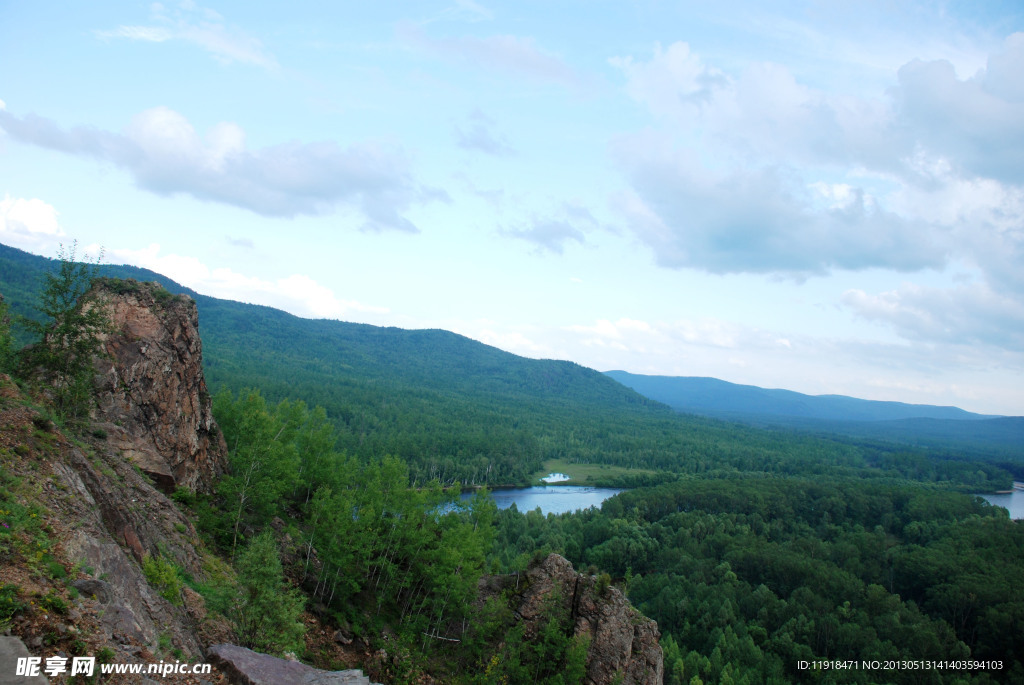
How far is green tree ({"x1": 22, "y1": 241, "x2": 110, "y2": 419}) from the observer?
24.6 meters

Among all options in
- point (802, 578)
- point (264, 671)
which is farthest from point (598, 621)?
point (802, 578)

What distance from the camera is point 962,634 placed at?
62.3 m

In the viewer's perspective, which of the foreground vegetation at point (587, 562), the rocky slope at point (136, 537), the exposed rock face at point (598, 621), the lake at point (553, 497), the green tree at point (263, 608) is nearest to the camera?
the rocky slope at point (136, 537)

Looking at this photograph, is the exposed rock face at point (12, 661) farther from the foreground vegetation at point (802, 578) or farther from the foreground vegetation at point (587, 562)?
the foreground vegetation at point (802, 578)

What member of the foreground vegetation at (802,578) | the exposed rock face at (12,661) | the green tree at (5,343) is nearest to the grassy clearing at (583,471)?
the foreground vegetation at (802,578)

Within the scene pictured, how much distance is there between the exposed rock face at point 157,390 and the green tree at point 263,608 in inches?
547

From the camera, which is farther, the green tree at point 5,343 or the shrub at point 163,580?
the green tree at point 5,343

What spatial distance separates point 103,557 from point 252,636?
5.40 m

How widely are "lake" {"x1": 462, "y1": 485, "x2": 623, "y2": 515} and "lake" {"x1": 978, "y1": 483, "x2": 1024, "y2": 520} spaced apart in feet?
372

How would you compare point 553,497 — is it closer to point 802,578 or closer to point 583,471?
point 583,471

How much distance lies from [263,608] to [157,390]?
69.6ft

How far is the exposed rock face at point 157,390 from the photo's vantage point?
29500 mm

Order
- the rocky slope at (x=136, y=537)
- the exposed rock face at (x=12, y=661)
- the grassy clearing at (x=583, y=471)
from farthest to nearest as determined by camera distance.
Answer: the grassy clearing at (x=583, y=471) → the rocky slope at (x=136, y=537) → the exposed rock face at (x=12, y=661)

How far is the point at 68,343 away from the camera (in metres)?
26.2
